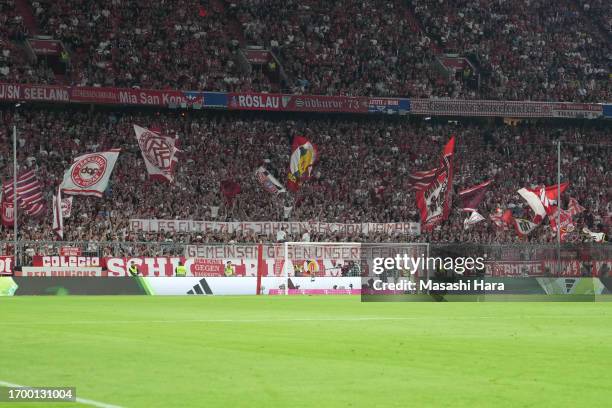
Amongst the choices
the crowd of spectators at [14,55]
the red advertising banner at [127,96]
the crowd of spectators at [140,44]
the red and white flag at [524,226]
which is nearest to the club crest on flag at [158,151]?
the red advertising banner at [127,96]

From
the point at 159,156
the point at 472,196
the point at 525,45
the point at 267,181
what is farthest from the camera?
the point at 525,45

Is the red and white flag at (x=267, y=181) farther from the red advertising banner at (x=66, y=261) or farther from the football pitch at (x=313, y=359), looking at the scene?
the football pitch at (x=313, y=359)

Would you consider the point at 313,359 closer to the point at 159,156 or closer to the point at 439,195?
the point at 439,195

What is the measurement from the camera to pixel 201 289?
50.2 m

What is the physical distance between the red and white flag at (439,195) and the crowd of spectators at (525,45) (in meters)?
22.5

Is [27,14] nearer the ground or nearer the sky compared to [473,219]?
nearer the sky

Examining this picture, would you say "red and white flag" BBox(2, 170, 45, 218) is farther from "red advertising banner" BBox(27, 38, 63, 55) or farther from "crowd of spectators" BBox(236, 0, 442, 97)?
"crowd of spectators" BBox(236, 0, 442, 97)

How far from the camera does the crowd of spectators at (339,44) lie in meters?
70.2

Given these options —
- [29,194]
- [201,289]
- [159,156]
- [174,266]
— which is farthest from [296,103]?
[201,289]

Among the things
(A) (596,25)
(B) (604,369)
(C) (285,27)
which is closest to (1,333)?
(B) (604,369)

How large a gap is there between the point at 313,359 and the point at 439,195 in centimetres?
4175

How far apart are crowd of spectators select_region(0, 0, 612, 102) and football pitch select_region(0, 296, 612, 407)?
4235 cm

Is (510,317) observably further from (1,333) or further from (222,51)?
(222,51)

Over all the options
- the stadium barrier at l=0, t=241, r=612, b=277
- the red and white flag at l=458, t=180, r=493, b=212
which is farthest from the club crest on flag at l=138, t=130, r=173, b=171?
the red and white flag at l=458, t=180, r=493, b=212
